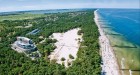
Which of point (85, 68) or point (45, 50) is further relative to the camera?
point (45, 50)

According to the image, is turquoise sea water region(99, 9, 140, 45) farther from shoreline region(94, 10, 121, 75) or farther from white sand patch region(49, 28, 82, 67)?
white sand patch region(49, 28, 82, 67)

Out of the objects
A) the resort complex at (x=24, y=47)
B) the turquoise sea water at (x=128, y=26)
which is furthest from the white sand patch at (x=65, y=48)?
the turquoise sea water at (x=128, y=26)

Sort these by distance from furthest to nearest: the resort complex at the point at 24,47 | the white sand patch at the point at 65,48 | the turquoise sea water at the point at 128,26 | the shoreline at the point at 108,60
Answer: the turquoise sea water at the point at 128,26
the resort complex at the point at 24,47
the white sand patch at the point at 65,48
the shoreline at the point at 108,60

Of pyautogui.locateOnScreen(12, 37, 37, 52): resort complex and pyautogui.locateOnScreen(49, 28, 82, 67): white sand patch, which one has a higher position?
pyautogui.locateOnScreen(12, 37, 37, 52): resort complex

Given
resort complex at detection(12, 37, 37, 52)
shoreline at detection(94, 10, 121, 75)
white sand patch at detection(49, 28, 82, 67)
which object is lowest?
shoreline at detection(94, 10, 121, 75)

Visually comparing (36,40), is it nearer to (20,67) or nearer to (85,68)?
(20,67)

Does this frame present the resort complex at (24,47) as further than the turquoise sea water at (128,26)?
No

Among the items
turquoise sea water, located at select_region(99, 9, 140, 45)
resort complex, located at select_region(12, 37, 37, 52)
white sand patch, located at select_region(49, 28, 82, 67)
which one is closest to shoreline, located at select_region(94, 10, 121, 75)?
white sand patch, located at select_region(49, 28, 82, 67)

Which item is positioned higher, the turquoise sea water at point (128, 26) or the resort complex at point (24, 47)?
the resort complex at point (24, 47)

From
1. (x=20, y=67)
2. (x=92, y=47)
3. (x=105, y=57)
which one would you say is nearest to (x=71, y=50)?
(x=92, y=47)

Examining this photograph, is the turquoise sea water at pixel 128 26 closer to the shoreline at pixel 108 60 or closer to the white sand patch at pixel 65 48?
the shoreline at pixel 108 60

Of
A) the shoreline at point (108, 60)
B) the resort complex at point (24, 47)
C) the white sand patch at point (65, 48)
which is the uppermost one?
the resort complex at point (24, 47)
